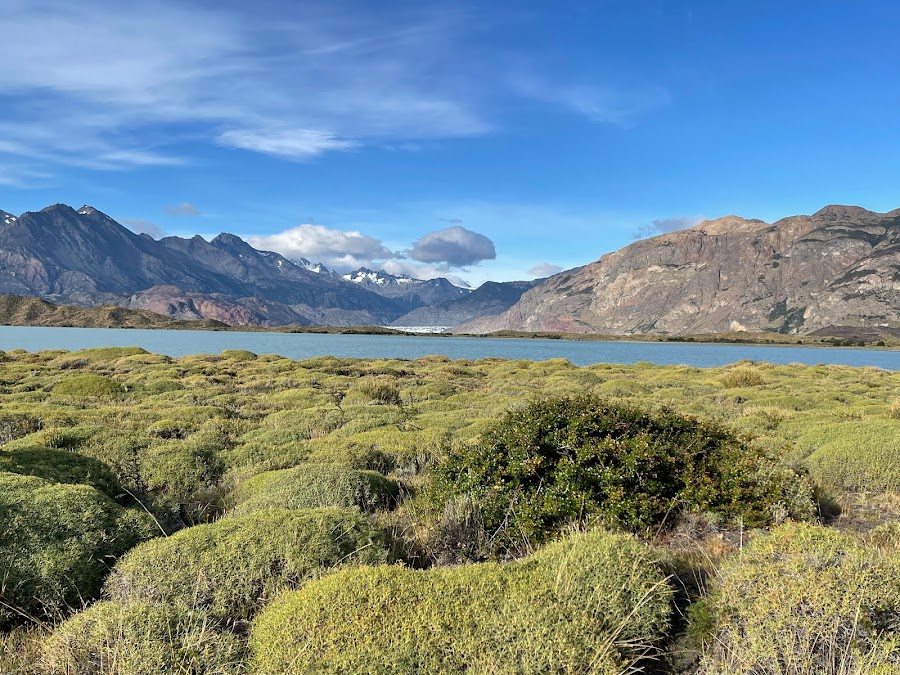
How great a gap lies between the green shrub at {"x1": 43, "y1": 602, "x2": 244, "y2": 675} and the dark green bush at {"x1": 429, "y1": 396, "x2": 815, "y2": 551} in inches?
145

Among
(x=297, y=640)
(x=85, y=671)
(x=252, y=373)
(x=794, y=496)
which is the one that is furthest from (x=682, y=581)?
(x=252, y=373)

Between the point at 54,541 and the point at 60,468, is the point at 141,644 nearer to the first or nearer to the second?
the point at 54,541

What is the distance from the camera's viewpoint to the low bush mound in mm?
7967

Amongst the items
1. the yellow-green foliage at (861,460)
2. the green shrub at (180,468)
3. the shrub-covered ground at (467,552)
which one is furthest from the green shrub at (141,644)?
the yellow-green foliage at (861,460)

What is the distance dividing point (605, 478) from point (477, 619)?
149 inches

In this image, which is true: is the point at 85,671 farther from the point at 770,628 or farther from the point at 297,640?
the point at 770,628

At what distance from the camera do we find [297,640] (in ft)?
12.9

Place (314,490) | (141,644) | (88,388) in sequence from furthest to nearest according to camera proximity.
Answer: (88,388) → (314,490) → (141,644)

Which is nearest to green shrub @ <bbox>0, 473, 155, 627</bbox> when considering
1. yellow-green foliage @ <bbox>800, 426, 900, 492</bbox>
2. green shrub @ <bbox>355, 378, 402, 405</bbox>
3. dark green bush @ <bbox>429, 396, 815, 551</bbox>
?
dark green bush @ <bbox>429, 396, 815, 551</bbox>

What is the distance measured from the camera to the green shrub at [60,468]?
7.60m

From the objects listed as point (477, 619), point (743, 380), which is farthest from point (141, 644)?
point (743, 380)

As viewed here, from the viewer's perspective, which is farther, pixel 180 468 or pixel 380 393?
pixel 380 393

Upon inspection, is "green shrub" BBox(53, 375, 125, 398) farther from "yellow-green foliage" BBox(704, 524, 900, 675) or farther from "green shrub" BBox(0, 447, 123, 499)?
"yellow-green foliage" BBox(704, 524, 900, 675)

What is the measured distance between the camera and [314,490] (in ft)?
26.8
